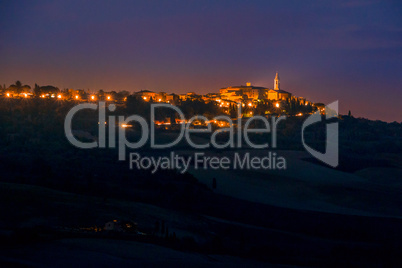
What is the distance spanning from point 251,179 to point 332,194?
5638 millimetres

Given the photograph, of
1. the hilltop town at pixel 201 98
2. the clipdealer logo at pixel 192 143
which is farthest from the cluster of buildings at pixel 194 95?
the clipdealer logo at pixel 192 143

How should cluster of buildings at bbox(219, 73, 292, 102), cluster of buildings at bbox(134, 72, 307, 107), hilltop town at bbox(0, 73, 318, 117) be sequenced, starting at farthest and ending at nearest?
cluster of buildings at bbox(219, 73, 292, 102) < cluster of buildings at bbox(134, 72, 307, 107) < hilltop town at bbox(0, 73, 318, 117)

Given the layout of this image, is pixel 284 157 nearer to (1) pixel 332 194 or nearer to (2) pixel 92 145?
(1) pixel 332 194

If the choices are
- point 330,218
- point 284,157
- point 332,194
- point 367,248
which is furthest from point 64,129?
point 367,248

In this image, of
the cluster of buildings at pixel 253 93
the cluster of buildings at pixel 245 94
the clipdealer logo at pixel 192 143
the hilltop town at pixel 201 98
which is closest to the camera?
the clipdealer logo at pixel 192 143

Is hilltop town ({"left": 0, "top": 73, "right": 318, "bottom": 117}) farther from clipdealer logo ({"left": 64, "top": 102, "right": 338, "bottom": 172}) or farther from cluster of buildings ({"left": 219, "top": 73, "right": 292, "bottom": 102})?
clipdealer logo ({"left": 64, "top": 102, "right": 338, "bottom": 172})

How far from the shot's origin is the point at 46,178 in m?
24.6

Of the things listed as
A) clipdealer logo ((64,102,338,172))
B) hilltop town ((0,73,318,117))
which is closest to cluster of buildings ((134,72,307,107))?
hilltop town ((0,73,318,117))

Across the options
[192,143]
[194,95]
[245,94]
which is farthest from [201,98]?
[192,143]

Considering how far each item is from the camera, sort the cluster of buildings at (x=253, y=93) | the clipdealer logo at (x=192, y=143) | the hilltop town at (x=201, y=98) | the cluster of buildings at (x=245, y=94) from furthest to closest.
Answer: the cluster of buildings at (x=253, y=93) < the cluster of buildings at (x=245, y=94) < the hilltop town at (x=201, y=98) < the clipdealer logo at (x=192, y=143)

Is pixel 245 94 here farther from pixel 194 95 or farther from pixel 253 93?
pixel 194 95

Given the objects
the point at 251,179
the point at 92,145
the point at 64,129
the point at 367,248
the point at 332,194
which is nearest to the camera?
the point at 367,248

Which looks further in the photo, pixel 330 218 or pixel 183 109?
pixel 183 109

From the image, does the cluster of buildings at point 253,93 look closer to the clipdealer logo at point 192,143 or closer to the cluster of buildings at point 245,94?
the cluster of buildings at point 245,94
